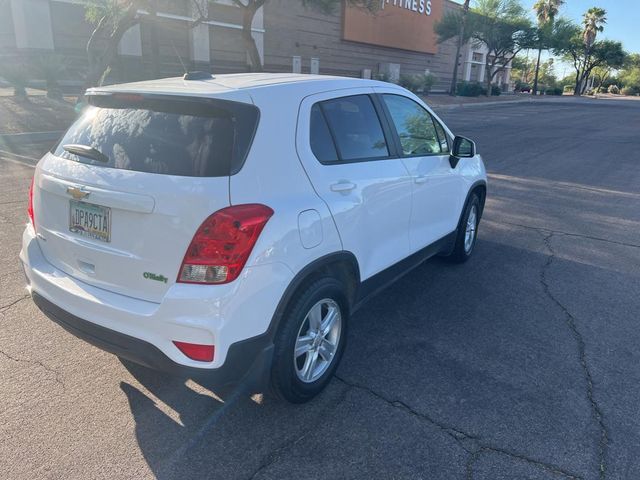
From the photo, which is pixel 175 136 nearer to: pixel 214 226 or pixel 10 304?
pixel 214 226

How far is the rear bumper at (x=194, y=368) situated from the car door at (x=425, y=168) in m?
1.86

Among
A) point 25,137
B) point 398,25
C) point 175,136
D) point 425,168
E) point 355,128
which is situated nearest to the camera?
point 175,136

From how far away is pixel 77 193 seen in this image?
2.74m

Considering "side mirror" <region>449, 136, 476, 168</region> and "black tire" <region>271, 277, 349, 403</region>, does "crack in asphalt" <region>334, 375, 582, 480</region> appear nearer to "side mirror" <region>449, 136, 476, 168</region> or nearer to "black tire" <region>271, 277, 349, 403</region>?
"black tire" <region>271, 277, 349, 403</region>

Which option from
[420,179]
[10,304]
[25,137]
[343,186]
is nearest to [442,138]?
[420,179]

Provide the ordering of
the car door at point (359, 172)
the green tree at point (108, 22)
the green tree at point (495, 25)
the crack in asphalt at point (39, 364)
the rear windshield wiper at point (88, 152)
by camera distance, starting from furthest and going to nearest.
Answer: the green tree at point (495, 25) → the green tree at point (108, 22) → the crack in asphalt at point (39, 364) → the car door at point (359, 172) → the rear windshield wiper at point (88, 152)

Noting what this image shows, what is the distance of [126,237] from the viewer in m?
2.58

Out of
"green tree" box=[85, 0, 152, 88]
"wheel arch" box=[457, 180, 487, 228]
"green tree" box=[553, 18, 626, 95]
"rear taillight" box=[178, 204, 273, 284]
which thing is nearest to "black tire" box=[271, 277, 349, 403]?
"rear taillight" box=[178, 204, 273, 284]

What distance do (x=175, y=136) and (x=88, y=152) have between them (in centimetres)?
56

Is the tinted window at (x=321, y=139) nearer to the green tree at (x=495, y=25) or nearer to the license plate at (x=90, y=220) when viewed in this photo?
the license plate at (x=90, y=220)

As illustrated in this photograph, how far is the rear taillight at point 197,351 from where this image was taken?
7.98 ft

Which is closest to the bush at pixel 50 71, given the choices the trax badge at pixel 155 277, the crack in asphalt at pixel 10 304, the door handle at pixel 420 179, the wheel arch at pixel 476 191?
the crack in asphalt at pixel 10 304

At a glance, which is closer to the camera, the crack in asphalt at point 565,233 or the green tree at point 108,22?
the crack in asphalt at point 565,233

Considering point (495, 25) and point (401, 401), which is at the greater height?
point (495, 25)
